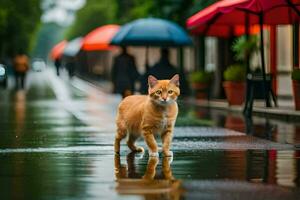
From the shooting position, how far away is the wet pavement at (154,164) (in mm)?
9969

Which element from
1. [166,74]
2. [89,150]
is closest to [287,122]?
[166,74]

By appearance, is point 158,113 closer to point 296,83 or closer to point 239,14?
point 296,83

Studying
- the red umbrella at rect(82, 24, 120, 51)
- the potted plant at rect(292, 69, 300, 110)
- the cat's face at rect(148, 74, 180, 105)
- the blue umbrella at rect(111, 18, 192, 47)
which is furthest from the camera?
the red umbrella at rect(82, 24, 120, 51)

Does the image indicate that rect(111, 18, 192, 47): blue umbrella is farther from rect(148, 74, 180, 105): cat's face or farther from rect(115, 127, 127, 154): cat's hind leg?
rect(148, 74, 180, 105): cat's face

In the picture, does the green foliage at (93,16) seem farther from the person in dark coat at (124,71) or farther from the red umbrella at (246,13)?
the red umbrella at (246,13)

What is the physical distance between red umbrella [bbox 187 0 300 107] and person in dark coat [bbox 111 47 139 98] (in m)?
1.97

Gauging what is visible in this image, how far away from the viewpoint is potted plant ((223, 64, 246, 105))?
95.9 ft

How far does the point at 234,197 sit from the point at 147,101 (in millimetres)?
4506

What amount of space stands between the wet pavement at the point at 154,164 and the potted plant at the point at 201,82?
1245 cm

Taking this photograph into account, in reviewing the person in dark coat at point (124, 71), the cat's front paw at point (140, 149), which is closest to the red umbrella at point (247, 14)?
the person in dark coat at point (124, 71)

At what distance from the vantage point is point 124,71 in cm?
2998

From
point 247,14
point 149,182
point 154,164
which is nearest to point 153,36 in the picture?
point 247,14

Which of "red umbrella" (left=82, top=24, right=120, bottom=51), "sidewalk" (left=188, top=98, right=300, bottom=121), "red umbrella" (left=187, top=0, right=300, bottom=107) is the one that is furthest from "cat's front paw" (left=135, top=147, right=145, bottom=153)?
"red umbrella" (left=82, top=24, right=120, bottom=51)

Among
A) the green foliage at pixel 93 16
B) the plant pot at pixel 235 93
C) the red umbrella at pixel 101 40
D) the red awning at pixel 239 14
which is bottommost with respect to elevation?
the plant pot at pixel 235 93
